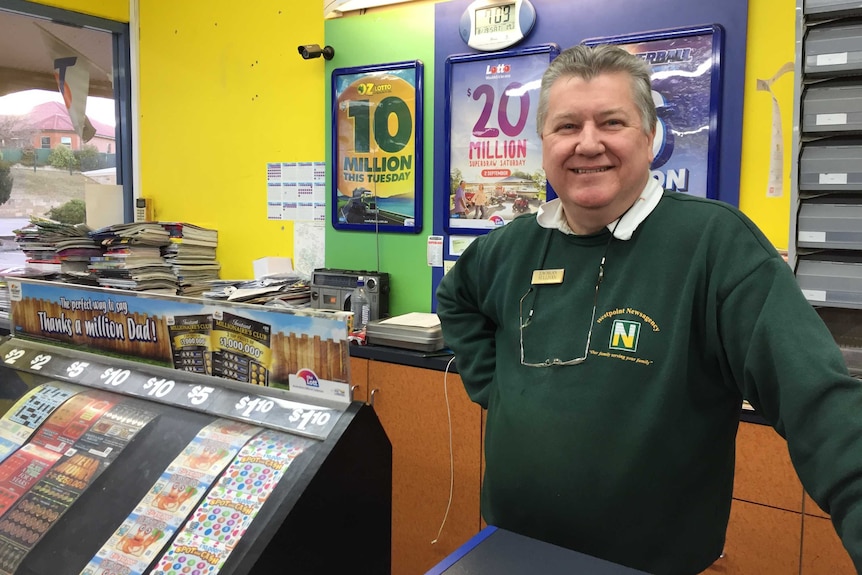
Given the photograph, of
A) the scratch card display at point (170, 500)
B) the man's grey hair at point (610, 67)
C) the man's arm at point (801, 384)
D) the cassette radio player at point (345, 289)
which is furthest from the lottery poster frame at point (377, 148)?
the man's arm at point (801, 384)

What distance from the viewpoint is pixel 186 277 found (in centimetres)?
373

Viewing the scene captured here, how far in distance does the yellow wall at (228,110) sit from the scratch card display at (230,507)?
8.08ft

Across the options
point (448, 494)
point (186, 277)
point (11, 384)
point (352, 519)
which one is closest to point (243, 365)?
point (352, 519)

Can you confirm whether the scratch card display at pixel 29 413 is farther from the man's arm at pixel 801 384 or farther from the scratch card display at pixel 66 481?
the man's arm at pixel 801 384

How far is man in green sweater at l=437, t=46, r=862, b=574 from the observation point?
1.12 meters

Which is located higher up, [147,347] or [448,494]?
[147,347]

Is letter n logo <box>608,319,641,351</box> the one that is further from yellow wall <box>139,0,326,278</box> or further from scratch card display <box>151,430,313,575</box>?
yellow wall <box>139,0,326,278</box>

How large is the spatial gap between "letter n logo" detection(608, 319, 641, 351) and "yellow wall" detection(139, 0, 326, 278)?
98.8 inches

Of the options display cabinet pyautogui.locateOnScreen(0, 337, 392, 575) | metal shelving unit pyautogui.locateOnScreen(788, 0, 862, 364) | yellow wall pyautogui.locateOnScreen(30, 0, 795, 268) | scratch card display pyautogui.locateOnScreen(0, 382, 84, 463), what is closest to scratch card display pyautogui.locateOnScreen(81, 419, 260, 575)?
display cabinet pyautogui.locateOnScreen(0, 337, 392, 575)

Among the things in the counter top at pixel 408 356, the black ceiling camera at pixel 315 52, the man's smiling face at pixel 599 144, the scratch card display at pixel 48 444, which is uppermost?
the black ceiling camera at pixel 315 52

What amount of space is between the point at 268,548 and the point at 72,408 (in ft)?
2.23

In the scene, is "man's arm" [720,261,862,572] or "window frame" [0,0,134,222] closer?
"man's arm" [720,261,862,572]

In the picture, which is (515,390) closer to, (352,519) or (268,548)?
(352,519)

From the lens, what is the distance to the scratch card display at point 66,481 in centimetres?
123
